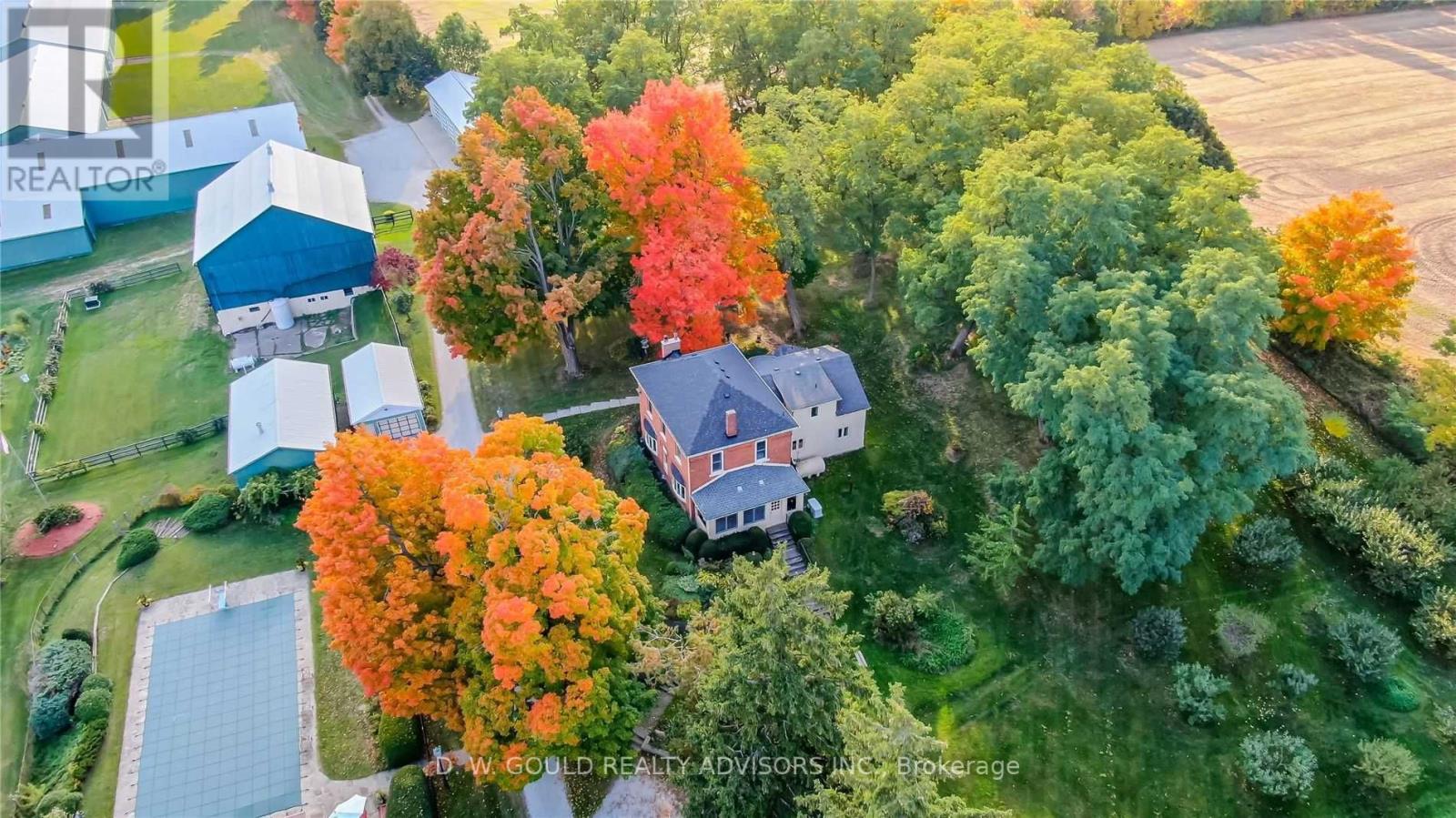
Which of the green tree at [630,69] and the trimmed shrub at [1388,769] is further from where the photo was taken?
the green tree at [630,69]

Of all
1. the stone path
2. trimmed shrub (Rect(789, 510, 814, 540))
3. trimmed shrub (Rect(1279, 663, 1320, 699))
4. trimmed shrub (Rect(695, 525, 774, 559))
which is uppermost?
the stone path

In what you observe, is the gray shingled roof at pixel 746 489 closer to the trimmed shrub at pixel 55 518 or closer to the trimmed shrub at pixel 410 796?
the trimmed shrub at pixel 410 796

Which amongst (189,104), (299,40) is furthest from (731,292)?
(299,40)

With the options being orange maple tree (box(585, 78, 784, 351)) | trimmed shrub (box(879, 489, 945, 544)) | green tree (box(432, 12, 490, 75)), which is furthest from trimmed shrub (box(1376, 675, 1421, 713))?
green tree (box(432, 12, 490, 75))

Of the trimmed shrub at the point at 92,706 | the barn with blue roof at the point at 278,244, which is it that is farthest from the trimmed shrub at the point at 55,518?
the barn with blue roof at the point at 278,244

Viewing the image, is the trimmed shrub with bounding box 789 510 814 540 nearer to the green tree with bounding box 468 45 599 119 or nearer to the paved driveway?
the green tree with bounding box 468 45 599 119

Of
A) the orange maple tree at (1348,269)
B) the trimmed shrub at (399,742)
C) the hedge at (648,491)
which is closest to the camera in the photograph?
the trimmed shrub at (399,742)

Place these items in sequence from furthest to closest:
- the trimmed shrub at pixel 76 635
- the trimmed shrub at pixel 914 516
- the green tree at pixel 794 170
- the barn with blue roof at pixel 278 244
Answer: the barn with blue roof at pixel 278 244
the green tree at pixel 794 170
the trimmed shrub at pixel 914 516
the trimmed shrub at pixel 76 635
